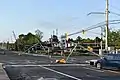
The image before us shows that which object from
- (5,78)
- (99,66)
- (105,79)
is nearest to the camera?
(5,78)

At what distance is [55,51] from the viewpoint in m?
75.6

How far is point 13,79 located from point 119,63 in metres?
11.1

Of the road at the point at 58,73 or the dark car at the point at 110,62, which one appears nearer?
the road at the point at 58,73

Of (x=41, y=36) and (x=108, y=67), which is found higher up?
(x=41, y=36)

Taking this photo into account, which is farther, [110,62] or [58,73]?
[110,62]

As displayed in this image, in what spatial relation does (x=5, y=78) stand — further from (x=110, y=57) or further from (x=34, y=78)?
(x=110, y=57)

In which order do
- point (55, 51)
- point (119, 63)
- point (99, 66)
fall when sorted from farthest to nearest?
point (55, 51) → point (99, 66) → point (119, 63)

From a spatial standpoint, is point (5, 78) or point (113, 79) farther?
point (113, 79)

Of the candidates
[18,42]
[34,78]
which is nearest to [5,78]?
A: [34,78]

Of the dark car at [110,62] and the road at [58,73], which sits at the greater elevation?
the dark car at [110,62]

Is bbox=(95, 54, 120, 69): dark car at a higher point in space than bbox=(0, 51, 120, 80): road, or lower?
higher

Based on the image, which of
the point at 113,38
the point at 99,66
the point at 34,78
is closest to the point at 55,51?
the point at 113,38

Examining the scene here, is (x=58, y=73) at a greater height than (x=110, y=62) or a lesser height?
lesser

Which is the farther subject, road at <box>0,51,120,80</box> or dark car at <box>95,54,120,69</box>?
dark car at <box>95,54,120,69</box>
